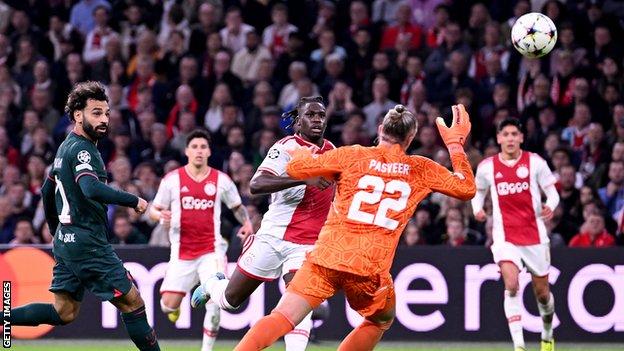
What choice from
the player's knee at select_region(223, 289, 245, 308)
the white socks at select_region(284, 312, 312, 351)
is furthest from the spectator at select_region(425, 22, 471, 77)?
the white socks at select_region(284, 312, 312, 351)

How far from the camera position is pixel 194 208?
13398mm

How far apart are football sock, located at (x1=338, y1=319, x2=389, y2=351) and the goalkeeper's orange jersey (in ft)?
2.13

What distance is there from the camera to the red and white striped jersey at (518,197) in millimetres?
13375

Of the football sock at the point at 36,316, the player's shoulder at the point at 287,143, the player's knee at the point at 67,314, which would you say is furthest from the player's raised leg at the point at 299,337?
the football sock at the point at 36,316

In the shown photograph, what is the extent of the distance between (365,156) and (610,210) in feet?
25.7

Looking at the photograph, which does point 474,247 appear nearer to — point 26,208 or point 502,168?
point 502,168

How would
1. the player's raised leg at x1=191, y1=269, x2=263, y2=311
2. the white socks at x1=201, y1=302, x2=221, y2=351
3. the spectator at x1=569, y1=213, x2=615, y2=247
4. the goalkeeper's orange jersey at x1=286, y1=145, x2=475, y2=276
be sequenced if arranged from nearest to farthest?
the goalkeeper's orange jersey at x1=286, y1=145, x2=475, y2=276
the player's raised leg at x1=191, y1=269, x2=263, y2=311
the white socks at x1=201, y1=302, x2=221, y2=351
the spectator at x1=569, y1=213, x2=615, y2=247

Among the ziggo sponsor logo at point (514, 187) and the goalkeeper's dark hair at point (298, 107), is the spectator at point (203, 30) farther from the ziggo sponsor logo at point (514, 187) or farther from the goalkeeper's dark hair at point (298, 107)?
the goalkeeper's dark hair at point (298, 107)

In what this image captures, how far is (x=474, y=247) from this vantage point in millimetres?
14867

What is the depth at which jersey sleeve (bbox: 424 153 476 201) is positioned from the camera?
900 centimetres

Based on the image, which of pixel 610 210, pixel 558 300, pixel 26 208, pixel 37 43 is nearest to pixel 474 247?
pixel 558 300

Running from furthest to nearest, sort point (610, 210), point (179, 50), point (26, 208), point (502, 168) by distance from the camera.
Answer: point (179, 50), point (26, 208), point (610, 210), point (502, 168)

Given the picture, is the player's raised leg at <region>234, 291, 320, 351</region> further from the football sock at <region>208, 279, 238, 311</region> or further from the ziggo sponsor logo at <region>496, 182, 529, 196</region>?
the ziggo sponsor logo at <region>496, 182, 529, 196</region>

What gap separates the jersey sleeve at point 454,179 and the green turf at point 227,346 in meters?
5.46
